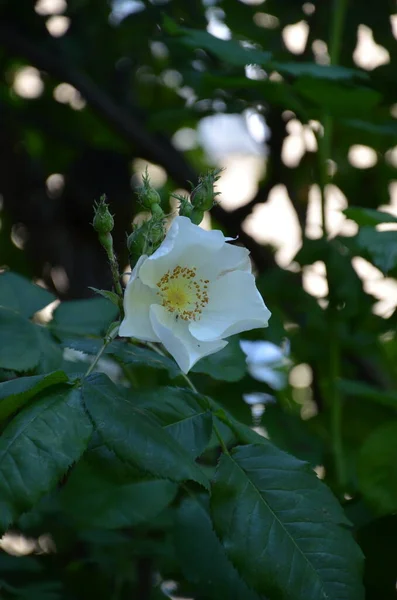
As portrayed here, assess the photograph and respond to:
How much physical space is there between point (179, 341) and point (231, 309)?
113 millimetres

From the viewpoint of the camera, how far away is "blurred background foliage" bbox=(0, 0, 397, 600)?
4.39 feet

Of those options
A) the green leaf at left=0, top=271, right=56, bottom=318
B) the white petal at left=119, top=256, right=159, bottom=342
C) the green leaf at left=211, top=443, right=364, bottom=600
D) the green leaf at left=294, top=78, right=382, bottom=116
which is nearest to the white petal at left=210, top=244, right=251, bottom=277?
the white petal at left=119, top=256, right=159, bottom=342

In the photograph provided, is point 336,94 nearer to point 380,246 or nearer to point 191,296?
point 380,246

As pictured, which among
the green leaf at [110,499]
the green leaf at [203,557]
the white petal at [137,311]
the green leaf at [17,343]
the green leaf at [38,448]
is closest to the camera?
the green leaf at [38,448]

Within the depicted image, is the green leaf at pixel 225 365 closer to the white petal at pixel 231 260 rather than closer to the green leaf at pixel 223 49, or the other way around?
the white petal at pixel 231 260

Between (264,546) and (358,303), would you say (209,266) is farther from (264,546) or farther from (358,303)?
(358,303)

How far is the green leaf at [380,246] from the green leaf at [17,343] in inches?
18.6

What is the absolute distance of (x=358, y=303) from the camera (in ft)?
4.88

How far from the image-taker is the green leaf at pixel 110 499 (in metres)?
1.23

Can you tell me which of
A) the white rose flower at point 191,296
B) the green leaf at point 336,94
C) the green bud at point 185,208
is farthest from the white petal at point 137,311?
the green leaf at point 336,94

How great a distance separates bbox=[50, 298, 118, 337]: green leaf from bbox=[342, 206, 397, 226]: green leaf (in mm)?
394

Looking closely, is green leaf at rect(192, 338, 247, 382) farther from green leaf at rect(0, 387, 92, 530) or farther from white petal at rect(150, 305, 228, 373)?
green leaf at rect(0, 387, 92, 530)

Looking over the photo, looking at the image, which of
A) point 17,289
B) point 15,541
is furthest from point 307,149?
point 15,541

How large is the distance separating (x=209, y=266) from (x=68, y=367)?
0.85 feet
